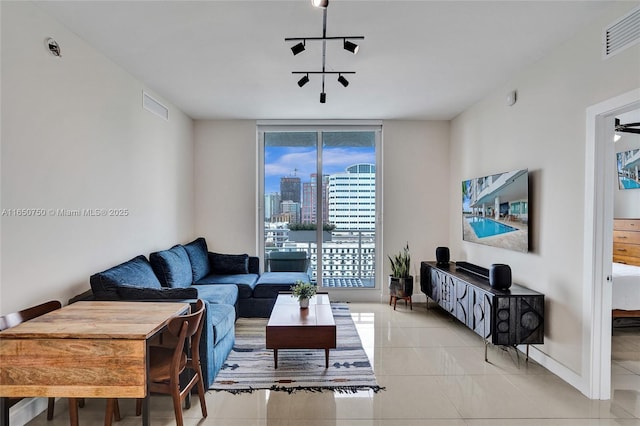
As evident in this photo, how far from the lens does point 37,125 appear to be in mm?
2332

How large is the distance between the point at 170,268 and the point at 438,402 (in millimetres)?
2825

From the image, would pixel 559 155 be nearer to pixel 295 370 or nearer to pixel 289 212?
pixel 295 370

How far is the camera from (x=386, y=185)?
17.5 feet

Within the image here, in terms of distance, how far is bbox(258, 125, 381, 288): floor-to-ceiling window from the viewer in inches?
215

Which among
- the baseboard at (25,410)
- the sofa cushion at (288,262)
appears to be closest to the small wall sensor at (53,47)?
the baseboard at (25,410)

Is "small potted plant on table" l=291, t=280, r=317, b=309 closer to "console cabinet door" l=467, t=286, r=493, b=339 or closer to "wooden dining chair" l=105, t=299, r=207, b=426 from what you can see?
"wooden dining chair" l=105, t=299, r=207, b=426

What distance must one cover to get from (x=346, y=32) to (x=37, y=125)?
7.51ft

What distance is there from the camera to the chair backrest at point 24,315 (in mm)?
1890

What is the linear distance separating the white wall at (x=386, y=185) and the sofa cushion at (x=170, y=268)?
1.31 m

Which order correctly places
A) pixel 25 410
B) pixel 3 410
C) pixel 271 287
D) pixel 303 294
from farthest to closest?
pixel 271 287 < pixel 303 294 < pixel 25 410 < pixel 3 410

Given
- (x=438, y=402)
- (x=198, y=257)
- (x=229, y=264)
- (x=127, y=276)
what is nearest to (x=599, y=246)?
(x=438, y=402)

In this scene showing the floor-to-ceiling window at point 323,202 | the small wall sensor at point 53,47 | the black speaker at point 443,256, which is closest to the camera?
the small wall sensor at point 53,47

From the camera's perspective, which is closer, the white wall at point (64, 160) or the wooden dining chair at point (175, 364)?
the wooden dining chair at point (175, 364)

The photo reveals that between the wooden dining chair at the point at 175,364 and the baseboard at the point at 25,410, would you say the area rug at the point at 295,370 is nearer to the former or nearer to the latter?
the wooden dining chair at the point at 175,364
